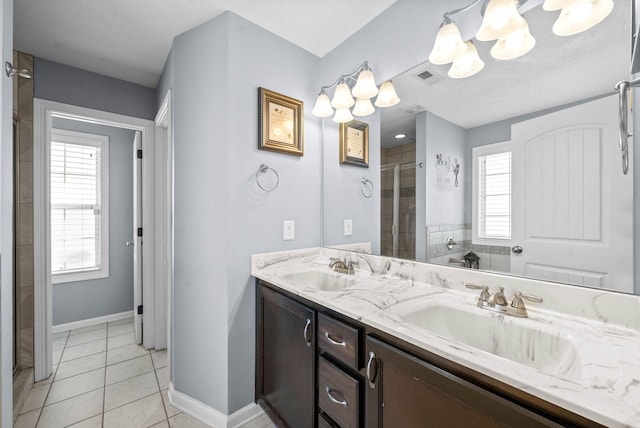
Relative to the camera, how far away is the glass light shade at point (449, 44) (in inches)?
46.4

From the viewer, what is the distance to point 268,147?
1.73 metres

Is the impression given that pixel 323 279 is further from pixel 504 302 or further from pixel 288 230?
pixel 504 302

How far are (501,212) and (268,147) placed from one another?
1305 mm

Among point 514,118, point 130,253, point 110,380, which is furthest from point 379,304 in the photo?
point 130,253

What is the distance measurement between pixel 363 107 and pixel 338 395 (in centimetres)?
158

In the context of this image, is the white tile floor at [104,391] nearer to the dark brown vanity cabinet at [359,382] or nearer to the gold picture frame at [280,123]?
the dark brown vanity cabinet at [359,382]

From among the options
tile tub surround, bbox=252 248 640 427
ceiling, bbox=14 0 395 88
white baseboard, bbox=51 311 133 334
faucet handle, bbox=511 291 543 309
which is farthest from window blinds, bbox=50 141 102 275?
faucet handle, bbox=511 291 543 309

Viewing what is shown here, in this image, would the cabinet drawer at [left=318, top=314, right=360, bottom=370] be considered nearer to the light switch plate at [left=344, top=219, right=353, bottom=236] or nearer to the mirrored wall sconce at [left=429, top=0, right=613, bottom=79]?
the light switch plate at [left=344, top=219, right=353, bottom=236]

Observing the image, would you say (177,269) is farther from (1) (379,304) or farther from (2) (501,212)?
(2) (501,212)

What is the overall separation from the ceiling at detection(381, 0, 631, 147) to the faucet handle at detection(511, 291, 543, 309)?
0.71 meters

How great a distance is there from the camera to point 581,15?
36.2 inches

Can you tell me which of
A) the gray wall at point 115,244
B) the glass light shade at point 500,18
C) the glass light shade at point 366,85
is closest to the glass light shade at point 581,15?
the glass light shade at point 500,18

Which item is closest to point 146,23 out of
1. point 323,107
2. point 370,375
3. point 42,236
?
point 323,107

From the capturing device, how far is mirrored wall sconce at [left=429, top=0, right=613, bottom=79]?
915mm
